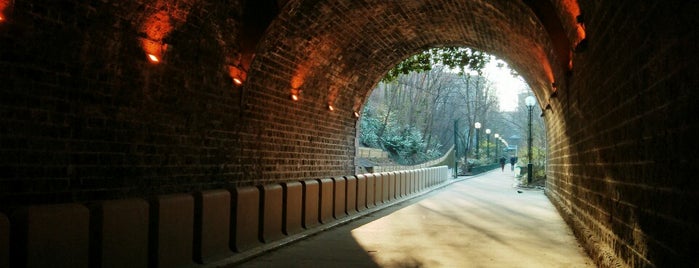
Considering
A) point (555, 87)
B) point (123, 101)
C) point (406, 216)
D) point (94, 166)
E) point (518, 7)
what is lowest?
point (406, 216)

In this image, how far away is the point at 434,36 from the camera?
615 inches

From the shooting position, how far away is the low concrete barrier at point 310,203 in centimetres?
902

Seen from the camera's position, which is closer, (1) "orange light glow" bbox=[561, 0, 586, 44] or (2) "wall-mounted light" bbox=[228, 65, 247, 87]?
(1) "orange light glow" bbox=[561, 0, 586, 44]

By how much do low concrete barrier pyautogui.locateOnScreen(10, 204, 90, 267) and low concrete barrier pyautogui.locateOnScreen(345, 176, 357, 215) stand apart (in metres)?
7.22

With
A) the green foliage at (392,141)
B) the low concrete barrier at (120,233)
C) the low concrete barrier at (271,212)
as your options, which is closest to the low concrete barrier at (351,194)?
the low concrete barrier at (271,212)

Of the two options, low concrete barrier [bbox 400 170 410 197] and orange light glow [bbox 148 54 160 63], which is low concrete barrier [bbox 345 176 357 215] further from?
low concrete barrier [bbox 400 170 410 197]

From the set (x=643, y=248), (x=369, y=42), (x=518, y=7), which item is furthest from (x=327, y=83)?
(x=643, y=248)

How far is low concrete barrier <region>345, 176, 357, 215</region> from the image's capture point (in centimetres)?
1141

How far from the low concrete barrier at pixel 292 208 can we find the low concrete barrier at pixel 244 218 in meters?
0.85

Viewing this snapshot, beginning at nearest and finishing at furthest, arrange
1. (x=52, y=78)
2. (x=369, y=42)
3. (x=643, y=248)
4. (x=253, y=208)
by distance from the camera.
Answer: (x=643, y=248) < (x=52, y=78) < (x=253, y=208) < (x=369, y=42)

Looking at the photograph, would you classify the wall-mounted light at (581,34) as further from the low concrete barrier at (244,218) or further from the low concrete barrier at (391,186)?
the low concrete barrier at (391,186)

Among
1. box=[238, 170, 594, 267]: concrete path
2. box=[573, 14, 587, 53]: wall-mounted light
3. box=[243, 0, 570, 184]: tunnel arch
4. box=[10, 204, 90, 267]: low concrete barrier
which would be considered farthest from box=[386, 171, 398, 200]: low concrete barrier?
box=[10, 204, 90, 267]: low concrete barrier

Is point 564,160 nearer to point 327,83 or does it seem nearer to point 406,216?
point 406,216

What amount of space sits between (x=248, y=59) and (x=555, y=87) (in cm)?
594
